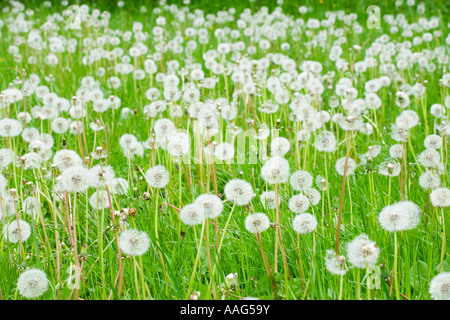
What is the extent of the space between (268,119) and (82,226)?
5.38ft

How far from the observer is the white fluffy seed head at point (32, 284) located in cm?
134

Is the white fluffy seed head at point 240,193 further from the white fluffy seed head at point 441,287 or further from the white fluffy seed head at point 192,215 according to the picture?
the white fluffy seed head at point 441,287

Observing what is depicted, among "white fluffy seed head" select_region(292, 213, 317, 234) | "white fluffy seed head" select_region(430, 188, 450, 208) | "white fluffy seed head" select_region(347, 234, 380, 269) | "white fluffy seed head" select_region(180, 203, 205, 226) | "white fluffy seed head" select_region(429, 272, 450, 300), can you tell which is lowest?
"white fluffy seed head" select_region(429, 272, 450, 300)

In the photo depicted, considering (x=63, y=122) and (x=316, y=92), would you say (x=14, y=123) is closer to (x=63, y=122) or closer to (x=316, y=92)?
(x=63, y=122)

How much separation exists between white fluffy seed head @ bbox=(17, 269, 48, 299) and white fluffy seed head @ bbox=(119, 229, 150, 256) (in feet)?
0.76

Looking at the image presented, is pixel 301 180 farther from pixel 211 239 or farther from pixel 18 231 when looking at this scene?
pixel 18 231

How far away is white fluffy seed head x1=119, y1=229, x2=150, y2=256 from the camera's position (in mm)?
1318

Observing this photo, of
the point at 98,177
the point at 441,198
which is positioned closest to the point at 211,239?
the point at 98,177

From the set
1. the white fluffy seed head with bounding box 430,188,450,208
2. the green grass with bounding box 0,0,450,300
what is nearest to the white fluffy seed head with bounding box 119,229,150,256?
the green grass with bounding box 0,0,450,300

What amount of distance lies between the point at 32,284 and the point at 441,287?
1034 mm

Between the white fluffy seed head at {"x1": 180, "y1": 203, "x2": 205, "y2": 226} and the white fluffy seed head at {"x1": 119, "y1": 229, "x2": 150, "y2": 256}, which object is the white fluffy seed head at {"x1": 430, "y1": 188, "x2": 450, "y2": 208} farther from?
the white fluffy seed head at {"x1": 119, "y1": 229, "x2": 150, "y2": 256}

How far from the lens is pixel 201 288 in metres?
1.48

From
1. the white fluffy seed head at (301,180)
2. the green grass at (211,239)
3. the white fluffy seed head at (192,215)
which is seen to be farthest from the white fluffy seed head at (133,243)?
the white fluffy seed head at (301,180)
